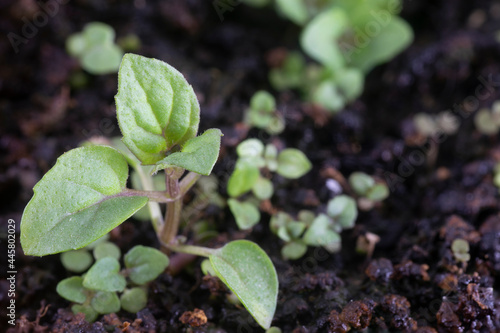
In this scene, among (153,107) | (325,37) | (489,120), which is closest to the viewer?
(153,107)

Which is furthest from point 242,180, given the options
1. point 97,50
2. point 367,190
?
point 97,50

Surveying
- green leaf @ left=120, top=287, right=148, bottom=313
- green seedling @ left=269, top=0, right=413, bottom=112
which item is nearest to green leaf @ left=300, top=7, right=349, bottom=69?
green seedling @ left=269, top=0, right=413, bottom=112

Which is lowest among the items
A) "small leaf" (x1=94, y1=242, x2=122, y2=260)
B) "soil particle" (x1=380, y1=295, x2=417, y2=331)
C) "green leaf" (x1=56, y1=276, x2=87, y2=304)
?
"small leaf" (x1=94, y1=242, x2=122, y2=260)

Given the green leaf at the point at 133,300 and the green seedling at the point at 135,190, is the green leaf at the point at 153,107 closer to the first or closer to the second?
the green seedling at the point at 135,190

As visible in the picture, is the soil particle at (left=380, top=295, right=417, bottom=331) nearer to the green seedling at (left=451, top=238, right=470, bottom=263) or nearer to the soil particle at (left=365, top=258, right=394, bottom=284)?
the soil particle at (left=365, top=258, right=394, bottom=284)

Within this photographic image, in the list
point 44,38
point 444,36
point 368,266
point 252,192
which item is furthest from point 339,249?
point 44,38

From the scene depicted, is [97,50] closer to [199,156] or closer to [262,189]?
[262,189]

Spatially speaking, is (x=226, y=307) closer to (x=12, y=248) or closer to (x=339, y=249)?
(x=339, y=249)

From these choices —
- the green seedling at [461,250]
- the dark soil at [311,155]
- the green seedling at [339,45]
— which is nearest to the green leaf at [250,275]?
the dark soil at [311,155]
